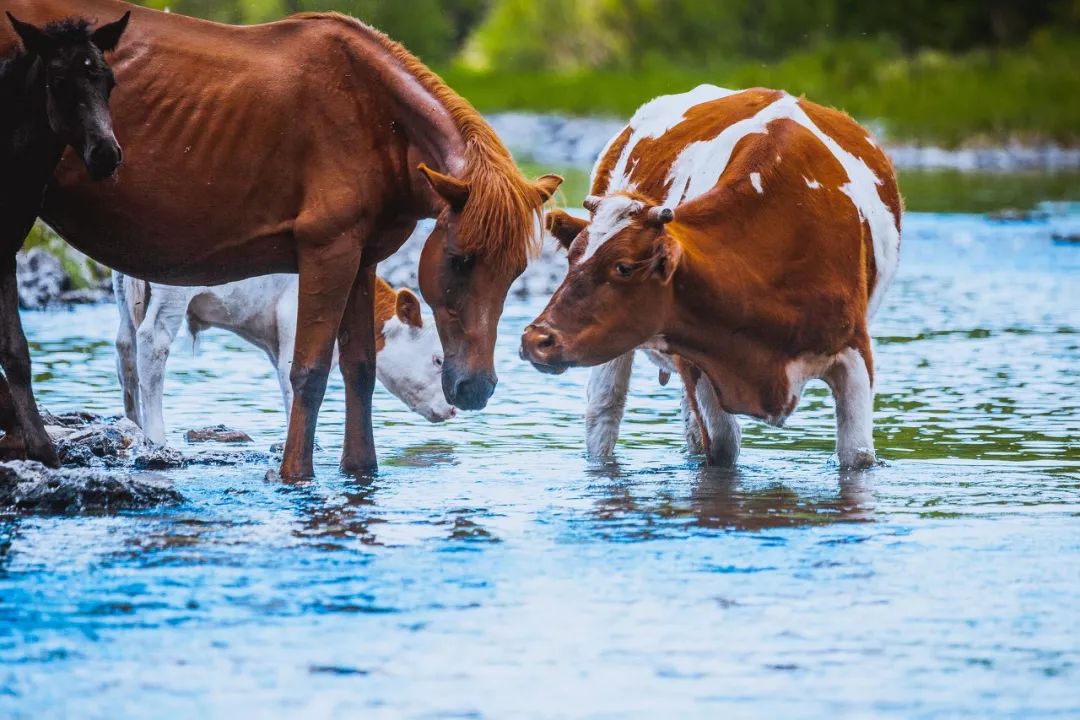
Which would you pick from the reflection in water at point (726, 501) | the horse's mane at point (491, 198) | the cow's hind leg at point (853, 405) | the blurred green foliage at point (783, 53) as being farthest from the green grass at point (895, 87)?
the horse's mane at point (491, 198)

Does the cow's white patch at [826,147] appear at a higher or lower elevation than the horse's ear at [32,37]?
lower

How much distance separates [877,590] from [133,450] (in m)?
4.20

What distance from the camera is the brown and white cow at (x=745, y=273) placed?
25.9 ft

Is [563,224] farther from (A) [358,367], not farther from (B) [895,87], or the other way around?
(B) [895,87]

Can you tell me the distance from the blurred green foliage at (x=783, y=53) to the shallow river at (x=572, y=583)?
87.2 feet

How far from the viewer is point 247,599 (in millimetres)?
6156

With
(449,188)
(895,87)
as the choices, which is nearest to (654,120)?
(449,188)

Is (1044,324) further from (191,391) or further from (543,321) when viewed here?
(543,321)

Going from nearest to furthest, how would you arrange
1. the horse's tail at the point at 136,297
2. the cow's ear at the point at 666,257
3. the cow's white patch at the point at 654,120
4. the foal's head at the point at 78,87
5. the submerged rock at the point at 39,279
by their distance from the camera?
the foal's head at the point at 78,87, the cow's ear at the point at 666,257, the cow's white patch at the point at 654,120, the horse's tail at the point at 136,297, the submerged rock at the point at 39,279

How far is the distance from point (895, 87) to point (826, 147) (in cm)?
4218

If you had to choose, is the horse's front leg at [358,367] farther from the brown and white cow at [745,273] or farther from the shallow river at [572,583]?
the brown and white cow at [745,273]

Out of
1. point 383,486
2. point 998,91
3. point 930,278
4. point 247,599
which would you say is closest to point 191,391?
point 383,486

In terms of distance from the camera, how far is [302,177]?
8055mm

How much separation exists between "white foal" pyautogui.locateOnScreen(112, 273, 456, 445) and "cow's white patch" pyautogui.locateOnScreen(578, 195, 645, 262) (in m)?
2.42
